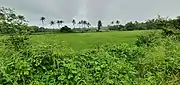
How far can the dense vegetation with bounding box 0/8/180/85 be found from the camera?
4875mm

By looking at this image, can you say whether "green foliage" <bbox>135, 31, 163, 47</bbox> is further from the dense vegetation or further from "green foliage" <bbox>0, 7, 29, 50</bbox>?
"green foliage" <bbox>0, 7, 29, 50</bbox>

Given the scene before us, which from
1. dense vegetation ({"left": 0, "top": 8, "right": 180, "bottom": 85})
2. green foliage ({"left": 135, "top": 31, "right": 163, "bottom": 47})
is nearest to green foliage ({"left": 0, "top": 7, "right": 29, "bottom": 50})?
dense vegetation ({"left": 0, "top": 8, "right": 180, "bottom": 85})

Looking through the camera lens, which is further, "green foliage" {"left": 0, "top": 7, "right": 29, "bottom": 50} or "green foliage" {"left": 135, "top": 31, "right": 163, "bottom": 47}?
"green foliage" {"left": 135, "top": 31, "right": 163, "bottom": 47}

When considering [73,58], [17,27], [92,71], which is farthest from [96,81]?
[17,27]

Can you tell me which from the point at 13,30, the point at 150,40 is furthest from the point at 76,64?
the point at 150,40

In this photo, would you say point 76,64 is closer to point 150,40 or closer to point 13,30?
point 13,30

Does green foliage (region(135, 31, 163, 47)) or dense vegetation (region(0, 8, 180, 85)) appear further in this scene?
green foliage (region(135, 31, 163, 47))

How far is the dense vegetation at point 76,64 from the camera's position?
4875 mm

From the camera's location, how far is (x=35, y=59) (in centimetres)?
510

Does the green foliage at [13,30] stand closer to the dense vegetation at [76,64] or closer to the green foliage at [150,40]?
the dense vegetation at [76,64]

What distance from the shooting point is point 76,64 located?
207 inches

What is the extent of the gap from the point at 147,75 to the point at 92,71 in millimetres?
1357

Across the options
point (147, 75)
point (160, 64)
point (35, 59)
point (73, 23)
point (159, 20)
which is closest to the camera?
point (35, 59)

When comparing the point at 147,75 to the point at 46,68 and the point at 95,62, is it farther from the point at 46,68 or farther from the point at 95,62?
the point at 46,68
